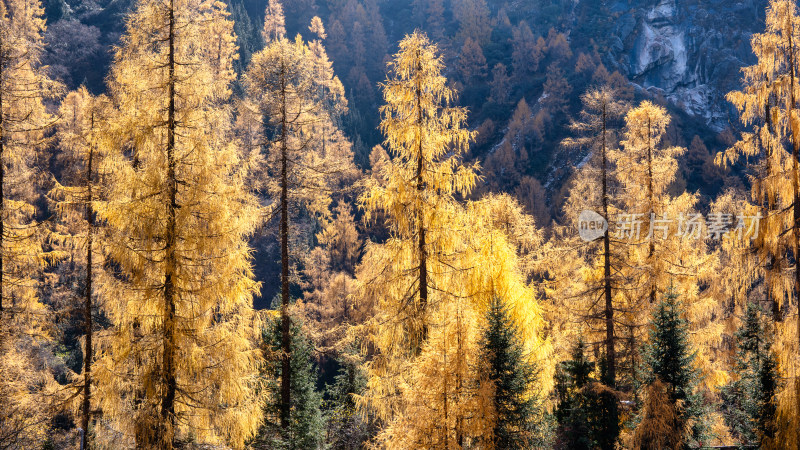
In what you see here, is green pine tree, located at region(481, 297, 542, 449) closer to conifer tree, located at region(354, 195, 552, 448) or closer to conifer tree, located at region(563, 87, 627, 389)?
conifer tree, located at region(354, 195, 552, 448)

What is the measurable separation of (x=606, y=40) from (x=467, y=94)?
22341mm

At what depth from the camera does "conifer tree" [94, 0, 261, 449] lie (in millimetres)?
8633

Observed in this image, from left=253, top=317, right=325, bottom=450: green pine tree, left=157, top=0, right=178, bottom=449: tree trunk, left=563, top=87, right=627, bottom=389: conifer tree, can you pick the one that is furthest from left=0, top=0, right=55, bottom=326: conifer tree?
left=563, top=87, right=627, bottom=389: conifer tree

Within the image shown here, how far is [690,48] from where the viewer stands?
221 feet

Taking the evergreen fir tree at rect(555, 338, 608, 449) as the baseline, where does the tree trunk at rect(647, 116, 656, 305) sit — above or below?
above

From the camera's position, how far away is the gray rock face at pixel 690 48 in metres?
62.9

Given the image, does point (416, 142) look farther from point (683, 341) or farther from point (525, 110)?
point (525, 110)

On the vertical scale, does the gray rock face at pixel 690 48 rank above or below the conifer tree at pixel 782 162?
above

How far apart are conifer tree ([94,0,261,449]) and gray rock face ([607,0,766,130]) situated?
2642 inches

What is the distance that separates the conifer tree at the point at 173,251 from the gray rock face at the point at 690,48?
220ft

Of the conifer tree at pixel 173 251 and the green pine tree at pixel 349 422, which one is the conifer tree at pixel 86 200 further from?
the green pine tree at pixel 349 422

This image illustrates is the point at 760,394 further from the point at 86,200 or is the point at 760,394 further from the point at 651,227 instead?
the point at 86,200

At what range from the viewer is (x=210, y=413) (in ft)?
29.9

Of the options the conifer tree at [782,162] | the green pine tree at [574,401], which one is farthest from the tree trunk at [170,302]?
the conifer tree at [782,162]
